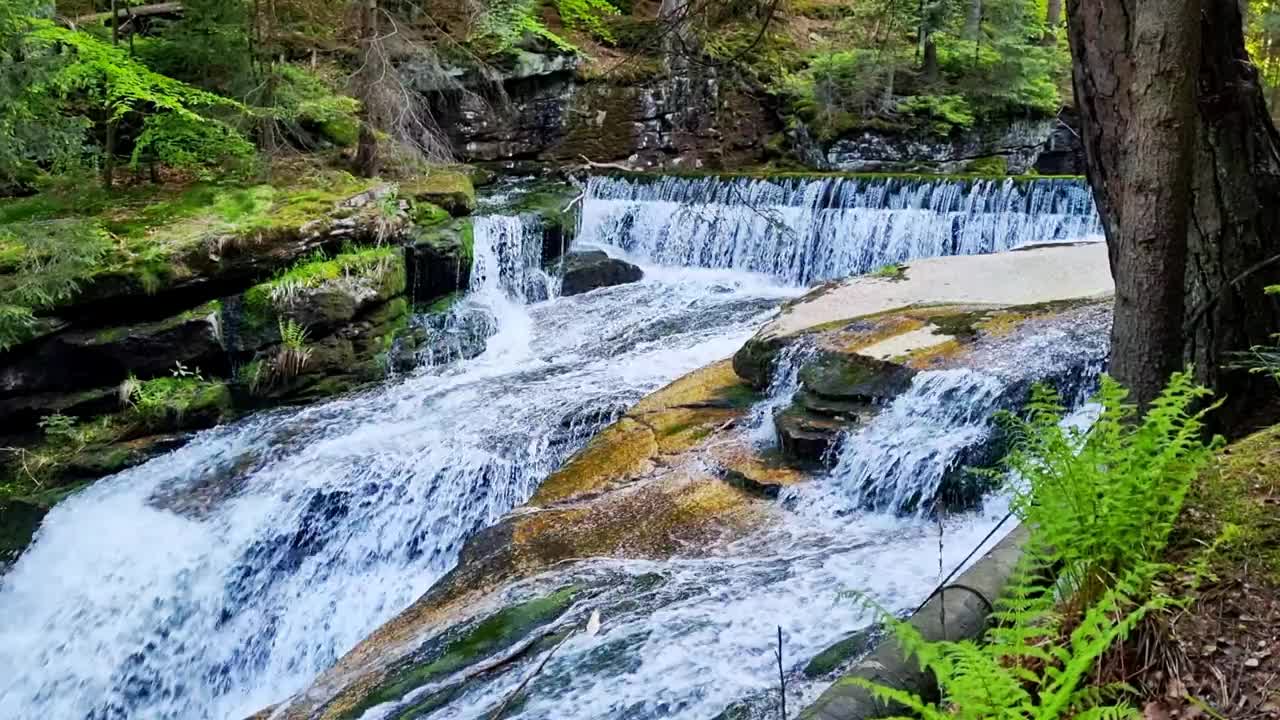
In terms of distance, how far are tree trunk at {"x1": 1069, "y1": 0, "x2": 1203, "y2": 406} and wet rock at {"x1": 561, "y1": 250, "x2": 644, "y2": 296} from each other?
9.90 meters

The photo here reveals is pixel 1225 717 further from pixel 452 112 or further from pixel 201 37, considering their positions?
pixel 452 112

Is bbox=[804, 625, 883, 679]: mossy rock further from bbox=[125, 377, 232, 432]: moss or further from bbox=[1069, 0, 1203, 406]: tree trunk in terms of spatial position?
bbox=[125, 377, 232, 432]: moss

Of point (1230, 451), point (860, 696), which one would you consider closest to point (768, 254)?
point (1230, 451)

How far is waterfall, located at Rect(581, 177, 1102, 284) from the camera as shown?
40.4ft

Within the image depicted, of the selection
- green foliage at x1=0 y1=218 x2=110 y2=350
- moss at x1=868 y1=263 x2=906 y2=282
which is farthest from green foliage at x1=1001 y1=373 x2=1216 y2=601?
green foliage at x1=0 y1=218 x2=110 y2=350

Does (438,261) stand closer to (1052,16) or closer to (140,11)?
(140,11)

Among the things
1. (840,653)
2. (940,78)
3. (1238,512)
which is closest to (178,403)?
(840,653)

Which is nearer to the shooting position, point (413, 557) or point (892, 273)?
point (413, 557)

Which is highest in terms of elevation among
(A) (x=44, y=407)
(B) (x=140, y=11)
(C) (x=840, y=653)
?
(B) (x=140, y=11)

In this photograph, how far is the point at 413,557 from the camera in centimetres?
685

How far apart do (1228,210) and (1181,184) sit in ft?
2.27

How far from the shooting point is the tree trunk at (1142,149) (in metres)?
2.79

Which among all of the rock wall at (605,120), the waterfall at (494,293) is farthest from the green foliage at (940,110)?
the waterfall at (494,293)

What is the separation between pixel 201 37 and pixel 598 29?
934cm
